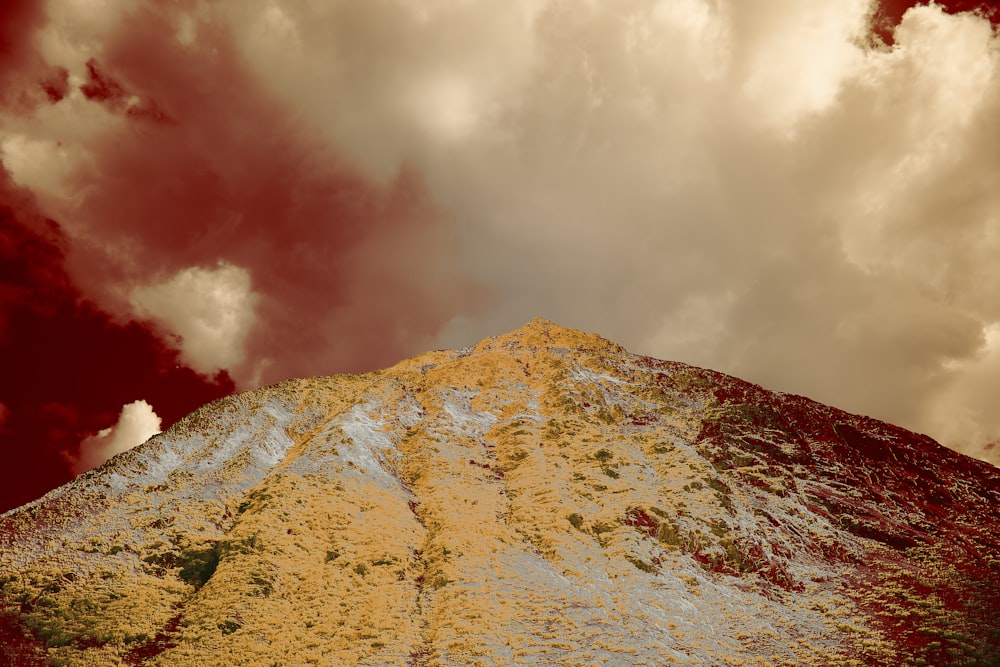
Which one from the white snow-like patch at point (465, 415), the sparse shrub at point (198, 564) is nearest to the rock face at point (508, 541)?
the sparse shrub at point (198, 564)

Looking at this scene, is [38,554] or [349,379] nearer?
[38,554]

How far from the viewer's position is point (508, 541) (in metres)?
47.3

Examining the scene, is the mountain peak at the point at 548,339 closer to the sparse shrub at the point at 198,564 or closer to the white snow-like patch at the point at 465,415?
the white snow-like patch at the point at 465,415

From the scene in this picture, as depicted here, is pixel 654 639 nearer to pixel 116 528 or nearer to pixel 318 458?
pixel 318 458

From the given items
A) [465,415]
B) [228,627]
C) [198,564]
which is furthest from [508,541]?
[465,415]

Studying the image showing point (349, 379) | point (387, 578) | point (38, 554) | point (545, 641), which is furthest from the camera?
point (349, 379)

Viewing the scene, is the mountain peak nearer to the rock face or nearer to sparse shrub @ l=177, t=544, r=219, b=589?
the rock face

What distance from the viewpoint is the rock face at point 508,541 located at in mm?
33844

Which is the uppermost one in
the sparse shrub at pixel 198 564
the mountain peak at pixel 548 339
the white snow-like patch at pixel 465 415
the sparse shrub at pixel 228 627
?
the mountain peak at pixel 548 339

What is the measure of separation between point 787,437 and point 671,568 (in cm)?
3747

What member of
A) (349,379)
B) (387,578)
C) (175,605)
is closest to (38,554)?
(175,605)

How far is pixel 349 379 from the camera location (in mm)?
84750

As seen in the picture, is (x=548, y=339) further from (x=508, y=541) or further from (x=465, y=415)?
(x=508, y=541)

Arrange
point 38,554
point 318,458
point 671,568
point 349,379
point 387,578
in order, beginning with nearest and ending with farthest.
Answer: point 38,554
point 387,578
point 671,568
point 318,458
point 349,379
